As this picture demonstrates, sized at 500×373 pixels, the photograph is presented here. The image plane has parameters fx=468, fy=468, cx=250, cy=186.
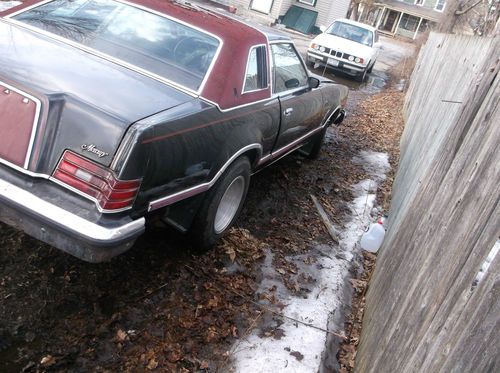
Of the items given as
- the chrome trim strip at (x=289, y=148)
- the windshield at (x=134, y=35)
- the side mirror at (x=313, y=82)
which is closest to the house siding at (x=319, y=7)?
the chrome trim strip at (x=289, y=148)

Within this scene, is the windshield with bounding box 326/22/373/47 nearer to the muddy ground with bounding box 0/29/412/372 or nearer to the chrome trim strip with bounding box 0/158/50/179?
the muddy ground with bounding box 0/29/412/372

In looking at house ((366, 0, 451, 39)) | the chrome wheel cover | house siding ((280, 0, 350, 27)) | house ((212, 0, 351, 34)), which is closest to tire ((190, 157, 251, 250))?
the chrome wheel cover

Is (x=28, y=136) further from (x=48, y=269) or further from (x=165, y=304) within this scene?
(x=165, y=304)

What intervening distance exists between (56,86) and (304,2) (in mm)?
24570

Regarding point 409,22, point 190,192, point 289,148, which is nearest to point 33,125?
point 190,192

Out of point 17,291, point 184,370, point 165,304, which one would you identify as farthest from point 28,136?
point 184,370

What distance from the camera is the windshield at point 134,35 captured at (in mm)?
3449

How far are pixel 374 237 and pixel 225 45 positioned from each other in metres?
2.28

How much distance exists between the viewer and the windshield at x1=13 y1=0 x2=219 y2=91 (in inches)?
136

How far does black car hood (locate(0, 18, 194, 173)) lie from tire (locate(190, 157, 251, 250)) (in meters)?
0.74

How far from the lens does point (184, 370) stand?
2822mm

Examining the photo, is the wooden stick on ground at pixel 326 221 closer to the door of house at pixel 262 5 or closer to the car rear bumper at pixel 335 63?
the car rear bumper at pixel 335 63

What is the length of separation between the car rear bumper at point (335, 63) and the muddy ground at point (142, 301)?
9.79 metres

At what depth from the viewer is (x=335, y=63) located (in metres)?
13.5
